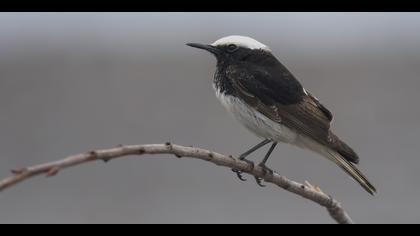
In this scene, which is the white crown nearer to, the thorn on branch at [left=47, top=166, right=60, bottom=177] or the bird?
the bird

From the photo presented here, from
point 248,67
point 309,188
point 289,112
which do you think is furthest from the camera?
point 248,67

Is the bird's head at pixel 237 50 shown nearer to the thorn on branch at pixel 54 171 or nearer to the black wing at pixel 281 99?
the black wing at pixel 281 99

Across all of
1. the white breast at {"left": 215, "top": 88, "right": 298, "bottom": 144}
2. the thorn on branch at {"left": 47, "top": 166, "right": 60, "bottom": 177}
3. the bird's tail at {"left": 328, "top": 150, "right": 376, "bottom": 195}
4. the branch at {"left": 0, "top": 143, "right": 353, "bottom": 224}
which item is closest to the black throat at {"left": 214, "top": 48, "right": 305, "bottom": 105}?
the white breast at {"left": 215, "top": 88, "right": 298, "bottom": 144}

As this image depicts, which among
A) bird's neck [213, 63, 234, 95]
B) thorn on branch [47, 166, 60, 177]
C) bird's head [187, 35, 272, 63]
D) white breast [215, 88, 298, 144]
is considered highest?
bird's head [187, 35, 272, 63]

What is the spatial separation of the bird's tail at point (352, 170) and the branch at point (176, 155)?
0.74 metres

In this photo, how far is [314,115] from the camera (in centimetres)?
509

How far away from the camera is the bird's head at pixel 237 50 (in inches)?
218

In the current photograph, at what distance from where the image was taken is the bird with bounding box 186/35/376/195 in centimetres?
487

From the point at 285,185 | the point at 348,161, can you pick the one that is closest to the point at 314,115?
the point at 348,161

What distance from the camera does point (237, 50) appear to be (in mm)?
5566

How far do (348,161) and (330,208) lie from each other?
1613 mm

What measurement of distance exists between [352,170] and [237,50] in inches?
64.2

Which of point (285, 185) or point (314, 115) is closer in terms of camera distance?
point (285, 185)

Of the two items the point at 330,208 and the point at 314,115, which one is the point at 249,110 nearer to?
the point at 314,115
